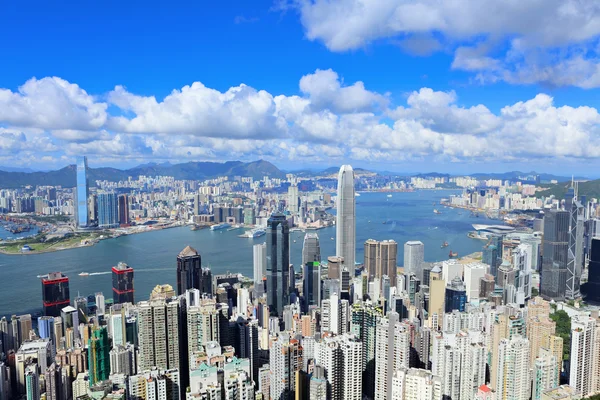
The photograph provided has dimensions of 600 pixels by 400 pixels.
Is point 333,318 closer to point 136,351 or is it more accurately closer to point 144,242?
point 136,351

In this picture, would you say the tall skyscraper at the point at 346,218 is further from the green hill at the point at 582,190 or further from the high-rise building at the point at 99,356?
the high-rise building at the point at 99,356

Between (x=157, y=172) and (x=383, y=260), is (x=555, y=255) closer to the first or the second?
(x=383, y=260)

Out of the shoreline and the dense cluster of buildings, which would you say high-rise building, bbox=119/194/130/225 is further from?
the dense cluster of buildings

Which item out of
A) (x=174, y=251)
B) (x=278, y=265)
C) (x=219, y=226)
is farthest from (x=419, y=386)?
(x=219, y=226)

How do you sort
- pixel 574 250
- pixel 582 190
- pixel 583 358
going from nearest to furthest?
1. pixel 583 358
2. pixel 574 250
3. pixel 582 190

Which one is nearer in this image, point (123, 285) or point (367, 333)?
point (367, 333)

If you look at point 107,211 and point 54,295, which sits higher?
point 107,211
